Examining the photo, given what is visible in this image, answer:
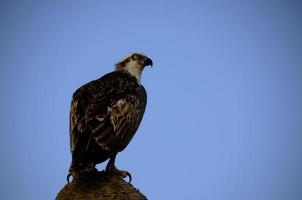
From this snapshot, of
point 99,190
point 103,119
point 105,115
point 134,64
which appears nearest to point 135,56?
point 134,64

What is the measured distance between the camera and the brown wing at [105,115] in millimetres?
8219

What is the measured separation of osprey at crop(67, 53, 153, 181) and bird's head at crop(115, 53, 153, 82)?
107 cm

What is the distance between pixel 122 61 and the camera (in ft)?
40.3

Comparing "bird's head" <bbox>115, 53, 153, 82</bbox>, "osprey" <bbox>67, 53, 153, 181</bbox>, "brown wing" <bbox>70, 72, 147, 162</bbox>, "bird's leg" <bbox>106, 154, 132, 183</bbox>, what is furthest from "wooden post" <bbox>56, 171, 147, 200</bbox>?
"bird's head" <bbox>115, 53, 153, 82</bbox>

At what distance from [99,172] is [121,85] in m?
2.73

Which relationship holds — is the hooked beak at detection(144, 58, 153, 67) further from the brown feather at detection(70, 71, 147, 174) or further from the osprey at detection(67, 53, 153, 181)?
the brown feather at detection(70, 71, 147, 174)

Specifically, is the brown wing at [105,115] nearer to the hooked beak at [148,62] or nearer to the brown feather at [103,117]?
the brown feather at [103,117]

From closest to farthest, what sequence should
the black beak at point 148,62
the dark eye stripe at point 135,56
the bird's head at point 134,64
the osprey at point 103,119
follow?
the osprey at point 103,119 → the bird's head at point 134,64 → the dark eye stripe at point 135,56 → the black beak at point 148,62

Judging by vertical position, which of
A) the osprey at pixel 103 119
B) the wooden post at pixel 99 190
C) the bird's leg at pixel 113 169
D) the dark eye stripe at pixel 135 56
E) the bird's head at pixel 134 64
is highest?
the dark eye stripe at pixel 135 56

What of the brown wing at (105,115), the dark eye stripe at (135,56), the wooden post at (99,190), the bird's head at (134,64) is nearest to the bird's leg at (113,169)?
the brown wing at (105,115)

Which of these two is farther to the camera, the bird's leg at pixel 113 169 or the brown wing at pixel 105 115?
the bird's leg at pixel 113 169

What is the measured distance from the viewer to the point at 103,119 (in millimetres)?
8570

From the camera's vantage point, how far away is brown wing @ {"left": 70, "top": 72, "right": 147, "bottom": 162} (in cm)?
822

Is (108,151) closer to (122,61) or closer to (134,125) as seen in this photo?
(134,125)
